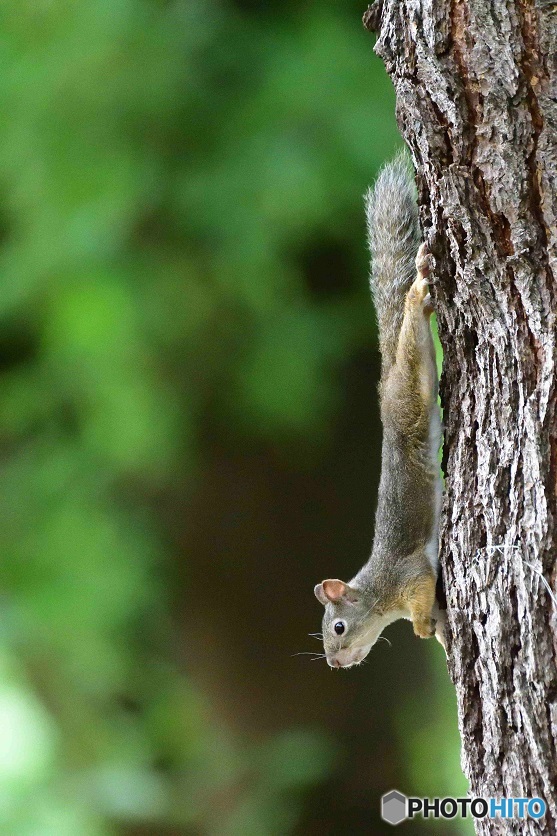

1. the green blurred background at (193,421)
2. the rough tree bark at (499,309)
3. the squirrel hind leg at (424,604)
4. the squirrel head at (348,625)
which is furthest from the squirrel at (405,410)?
the green blurred background at (193,421)

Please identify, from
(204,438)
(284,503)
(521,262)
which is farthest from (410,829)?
(521,262)

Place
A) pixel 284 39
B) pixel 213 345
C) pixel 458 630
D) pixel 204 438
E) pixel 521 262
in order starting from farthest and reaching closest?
pixel 204 438
pixel 213 345
pixel 284 39
pixel 458 630
pixel 521 262

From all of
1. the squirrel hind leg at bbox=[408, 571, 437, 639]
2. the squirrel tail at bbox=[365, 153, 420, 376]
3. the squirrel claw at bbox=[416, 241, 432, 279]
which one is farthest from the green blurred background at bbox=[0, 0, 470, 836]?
the squirrel hind leg at bbox=[408, 571, 437, 639]

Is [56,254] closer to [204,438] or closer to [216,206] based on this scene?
[216,206]

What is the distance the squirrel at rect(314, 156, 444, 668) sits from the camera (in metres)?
2.21

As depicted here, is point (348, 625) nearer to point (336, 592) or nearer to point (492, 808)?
point (336, 592)

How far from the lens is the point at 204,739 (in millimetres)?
4074

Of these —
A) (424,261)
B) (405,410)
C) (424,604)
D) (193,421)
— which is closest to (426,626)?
(424,604)

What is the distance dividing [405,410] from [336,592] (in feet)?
2.62

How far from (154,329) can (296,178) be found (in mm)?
823

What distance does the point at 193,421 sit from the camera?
3.91m

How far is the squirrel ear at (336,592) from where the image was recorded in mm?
2822

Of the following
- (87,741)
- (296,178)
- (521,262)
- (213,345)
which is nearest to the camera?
(521,262)

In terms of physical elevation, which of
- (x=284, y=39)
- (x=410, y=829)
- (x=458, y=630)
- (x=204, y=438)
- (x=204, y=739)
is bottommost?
(x=410, y=829)
